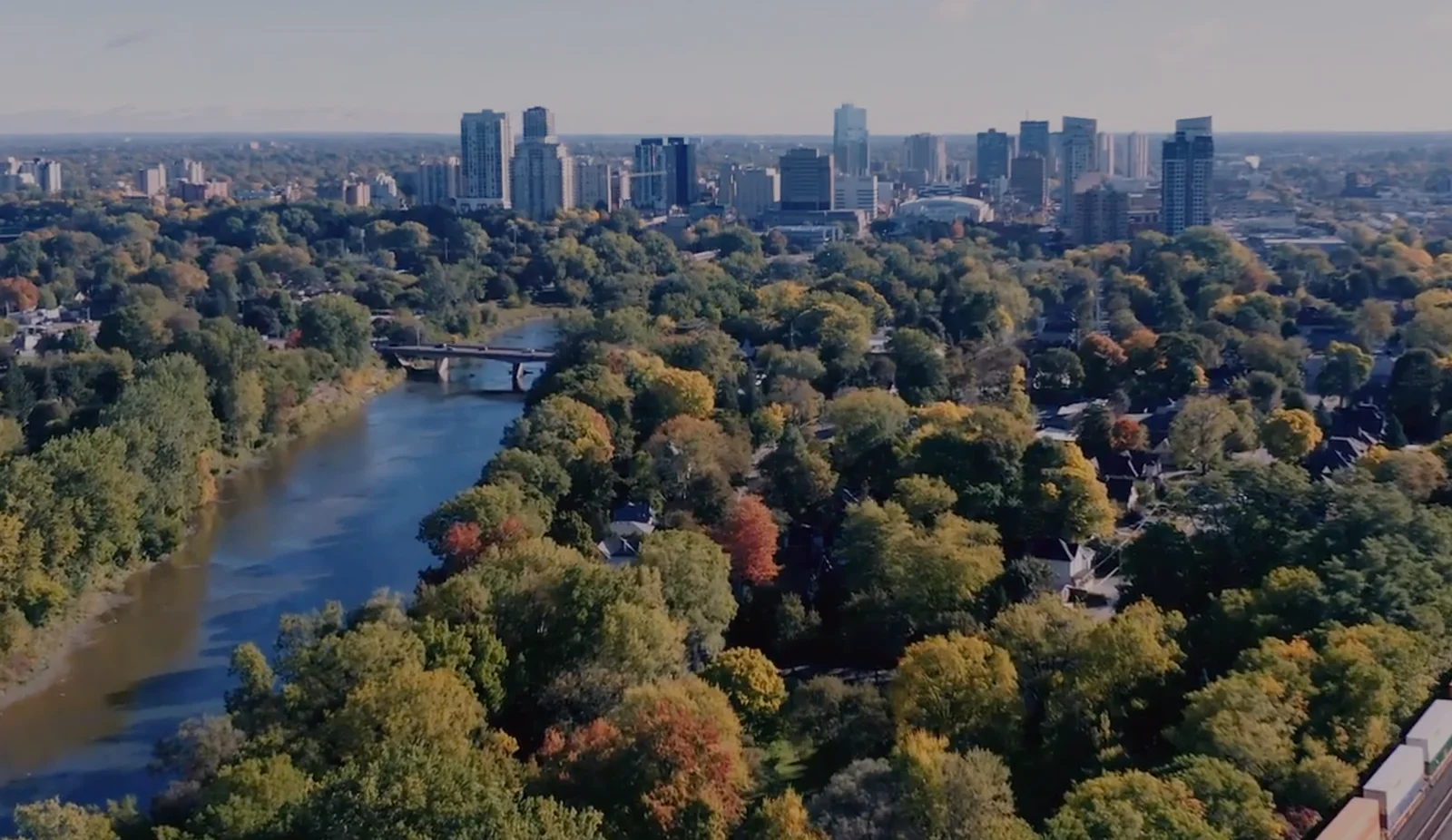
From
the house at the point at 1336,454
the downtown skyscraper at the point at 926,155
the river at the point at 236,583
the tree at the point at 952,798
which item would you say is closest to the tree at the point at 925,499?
the house at the point at 1336,454

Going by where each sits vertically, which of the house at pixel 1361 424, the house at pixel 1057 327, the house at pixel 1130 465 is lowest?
the house at pixel 1130 465

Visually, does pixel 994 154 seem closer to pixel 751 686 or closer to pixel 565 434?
pixel 565 434

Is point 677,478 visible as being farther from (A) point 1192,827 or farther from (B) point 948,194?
(B) point 948,194

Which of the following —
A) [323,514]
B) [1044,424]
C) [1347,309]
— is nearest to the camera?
[323,514]

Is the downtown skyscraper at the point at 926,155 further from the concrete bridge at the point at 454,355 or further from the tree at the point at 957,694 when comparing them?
the tree at the point at 957,694

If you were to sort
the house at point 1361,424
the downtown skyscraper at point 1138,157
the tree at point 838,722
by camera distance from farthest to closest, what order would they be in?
1. the downtown skyscraper at point 1138,157
2. the house at point 1361,424
3. the tree at point 838,722

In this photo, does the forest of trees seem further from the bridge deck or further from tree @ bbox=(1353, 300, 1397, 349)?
the bridge deck

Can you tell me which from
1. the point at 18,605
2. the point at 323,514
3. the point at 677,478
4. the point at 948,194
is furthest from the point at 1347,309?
the point at 948,194
